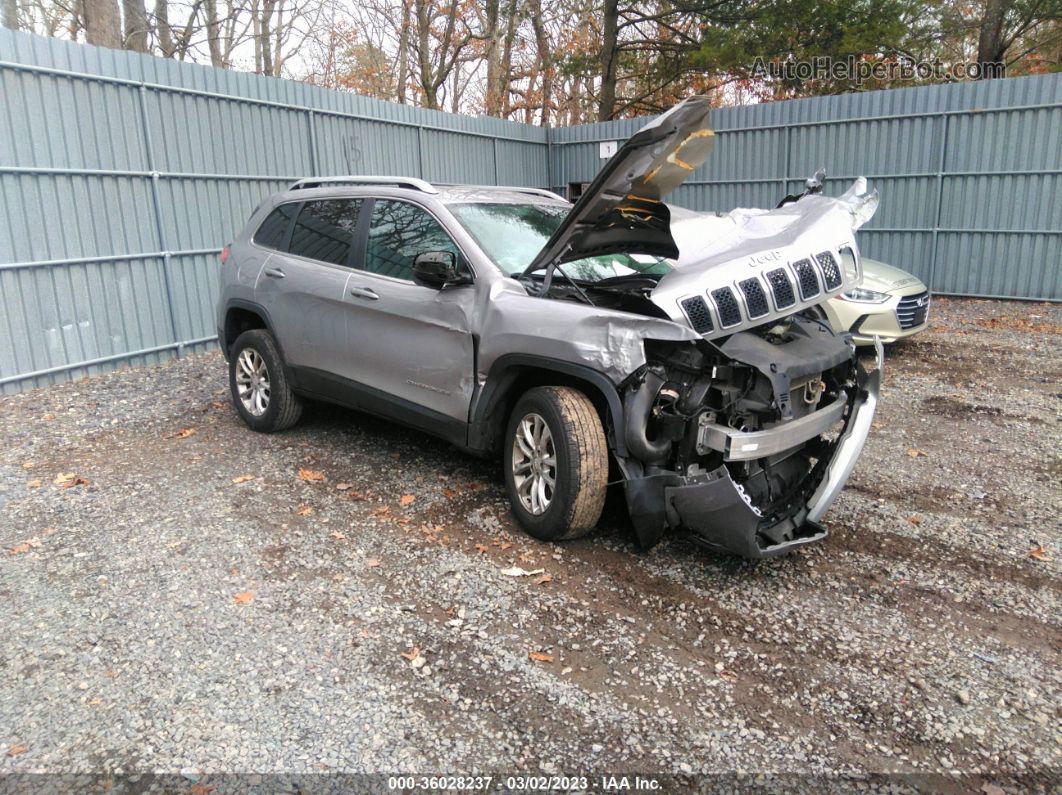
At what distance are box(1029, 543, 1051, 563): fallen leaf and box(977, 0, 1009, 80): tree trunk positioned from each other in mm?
18657

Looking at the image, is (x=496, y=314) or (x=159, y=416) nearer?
(x=496, y=314)

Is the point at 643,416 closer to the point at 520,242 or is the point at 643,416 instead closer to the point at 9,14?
the point at 520,242

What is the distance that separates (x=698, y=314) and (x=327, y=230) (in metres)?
3.04

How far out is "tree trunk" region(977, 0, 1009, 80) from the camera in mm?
18062

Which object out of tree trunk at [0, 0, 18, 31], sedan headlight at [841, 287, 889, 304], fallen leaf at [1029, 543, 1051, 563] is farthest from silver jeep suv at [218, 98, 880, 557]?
tree trunk at [0, 0, 18, 31]

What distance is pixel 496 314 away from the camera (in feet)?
13.6

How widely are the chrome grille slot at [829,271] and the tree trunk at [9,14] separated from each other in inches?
847

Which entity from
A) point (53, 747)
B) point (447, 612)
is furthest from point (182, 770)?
point (447, 612)

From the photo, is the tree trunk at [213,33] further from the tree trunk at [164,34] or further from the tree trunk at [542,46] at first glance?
the tree trunk at [542,46]

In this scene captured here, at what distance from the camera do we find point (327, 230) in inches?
214

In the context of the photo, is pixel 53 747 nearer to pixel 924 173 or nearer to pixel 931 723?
pixel 931 723

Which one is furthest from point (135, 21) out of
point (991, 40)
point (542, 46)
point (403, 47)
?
point (991, 40)

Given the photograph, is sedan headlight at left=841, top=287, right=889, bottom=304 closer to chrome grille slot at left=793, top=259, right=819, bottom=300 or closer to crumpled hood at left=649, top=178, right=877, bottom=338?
crumpled hood at left=649, top=178, right=877, bottom=338

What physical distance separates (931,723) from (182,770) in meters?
2.58
